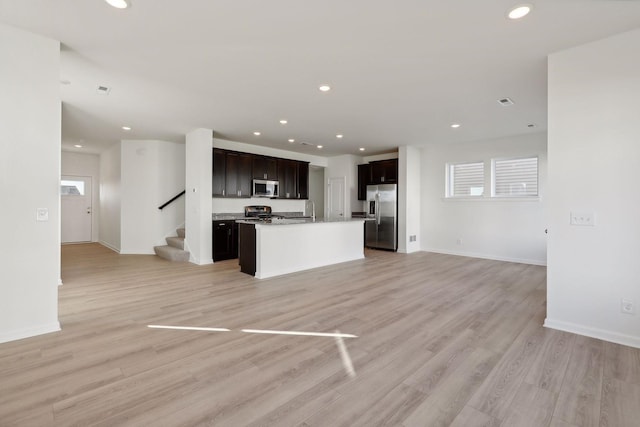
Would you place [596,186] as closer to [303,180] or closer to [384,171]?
[384,171]

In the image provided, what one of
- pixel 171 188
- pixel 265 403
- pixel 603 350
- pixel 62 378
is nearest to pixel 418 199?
pixel 603 350

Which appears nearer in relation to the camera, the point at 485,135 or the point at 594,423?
the point at 594,423

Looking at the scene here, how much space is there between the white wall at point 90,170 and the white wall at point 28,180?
23.9ft

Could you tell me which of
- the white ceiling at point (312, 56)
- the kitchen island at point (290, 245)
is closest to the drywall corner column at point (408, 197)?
the kitchen island at point (290, 245)

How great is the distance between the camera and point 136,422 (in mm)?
1597

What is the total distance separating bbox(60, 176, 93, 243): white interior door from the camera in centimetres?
850

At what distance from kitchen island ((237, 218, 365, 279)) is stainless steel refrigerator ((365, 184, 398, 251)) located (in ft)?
5.80

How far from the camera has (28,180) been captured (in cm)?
262

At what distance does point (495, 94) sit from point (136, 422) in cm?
488

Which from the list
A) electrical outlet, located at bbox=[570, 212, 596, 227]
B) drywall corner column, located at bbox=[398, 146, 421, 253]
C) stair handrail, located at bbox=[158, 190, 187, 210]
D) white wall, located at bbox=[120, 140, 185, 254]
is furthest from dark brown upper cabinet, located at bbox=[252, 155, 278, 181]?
electrical outlet, located at bbox=[570, 212, 596, 227]

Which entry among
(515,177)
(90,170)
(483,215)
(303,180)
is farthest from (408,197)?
(90,170)

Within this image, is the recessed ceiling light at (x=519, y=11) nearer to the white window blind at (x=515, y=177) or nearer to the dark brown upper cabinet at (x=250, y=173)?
the white window blind at (x=515, y=177)

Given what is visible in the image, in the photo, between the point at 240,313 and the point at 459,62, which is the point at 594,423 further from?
the point at 459,62

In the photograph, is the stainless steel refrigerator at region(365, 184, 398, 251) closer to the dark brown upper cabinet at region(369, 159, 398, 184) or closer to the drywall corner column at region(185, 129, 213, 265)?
the dark brown upper cabinet at region(369, 159, 398, 184)
